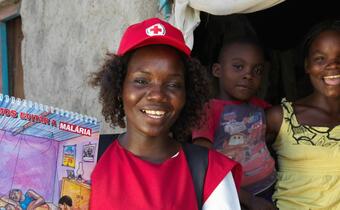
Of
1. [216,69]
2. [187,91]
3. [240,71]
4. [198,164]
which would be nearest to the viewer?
[198,164]

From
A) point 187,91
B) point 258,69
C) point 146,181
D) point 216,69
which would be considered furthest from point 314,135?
point 146,181

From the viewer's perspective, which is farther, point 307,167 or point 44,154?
point 307,167

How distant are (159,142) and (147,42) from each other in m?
0.35

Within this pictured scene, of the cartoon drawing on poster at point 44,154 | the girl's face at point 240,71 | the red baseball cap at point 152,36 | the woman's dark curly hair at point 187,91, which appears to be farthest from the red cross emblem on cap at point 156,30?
the girl's face at point 240,71

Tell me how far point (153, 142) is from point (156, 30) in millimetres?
384

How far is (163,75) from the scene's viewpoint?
5.18ft

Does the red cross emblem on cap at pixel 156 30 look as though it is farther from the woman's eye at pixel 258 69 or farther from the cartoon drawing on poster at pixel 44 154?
the woman's eye at pixel 258 69

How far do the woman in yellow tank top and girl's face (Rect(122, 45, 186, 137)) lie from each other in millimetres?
789

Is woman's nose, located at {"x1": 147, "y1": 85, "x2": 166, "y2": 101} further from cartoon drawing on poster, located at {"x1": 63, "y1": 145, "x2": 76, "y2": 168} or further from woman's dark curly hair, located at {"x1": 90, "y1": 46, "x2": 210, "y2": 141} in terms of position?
cartoon drawing on poster, located at {"x1": 63, "y1": 145, "x2": 76, "y2": 168}

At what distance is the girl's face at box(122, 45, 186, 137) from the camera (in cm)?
157

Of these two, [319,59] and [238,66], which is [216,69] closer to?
[238,66]

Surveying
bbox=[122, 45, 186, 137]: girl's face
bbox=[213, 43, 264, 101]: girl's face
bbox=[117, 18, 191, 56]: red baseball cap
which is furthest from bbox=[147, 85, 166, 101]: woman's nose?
bbox=[213, 43, 264, 101]: girl's face

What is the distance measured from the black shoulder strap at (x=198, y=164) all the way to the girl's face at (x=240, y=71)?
29.5 inches

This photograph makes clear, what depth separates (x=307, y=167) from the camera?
211cm
